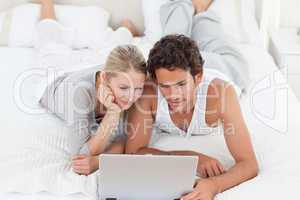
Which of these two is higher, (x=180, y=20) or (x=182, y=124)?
(x=180, y=20)

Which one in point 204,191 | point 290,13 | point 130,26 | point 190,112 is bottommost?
point 204,191

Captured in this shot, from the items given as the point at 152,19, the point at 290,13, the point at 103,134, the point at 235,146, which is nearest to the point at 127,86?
the point at 103,134

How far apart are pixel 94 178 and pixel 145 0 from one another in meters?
1.50

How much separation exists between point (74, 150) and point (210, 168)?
472mm

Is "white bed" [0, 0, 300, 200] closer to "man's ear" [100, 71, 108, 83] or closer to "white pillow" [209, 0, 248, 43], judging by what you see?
"man's ear" [100, 71, 108, 83]

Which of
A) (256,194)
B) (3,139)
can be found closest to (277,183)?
(256,194)

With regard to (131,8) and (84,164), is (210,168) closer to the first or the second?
(84,164)

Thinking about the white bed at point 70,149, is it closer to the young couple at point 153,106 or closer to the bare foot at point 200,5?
the young couple at point 153,106

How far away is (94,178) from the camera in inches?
58.9

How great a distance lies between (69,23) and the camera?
106 inches

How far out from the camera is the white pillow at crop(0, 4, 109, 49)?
264 centimetres

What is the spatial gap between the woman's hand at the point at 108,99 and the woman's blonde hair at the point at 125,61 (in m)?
0.06

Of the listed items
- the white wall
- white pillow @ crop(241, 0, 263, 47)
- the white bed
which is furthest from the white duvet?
the white wall

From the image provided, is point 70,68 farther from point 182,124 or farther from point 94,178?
point 94,178
